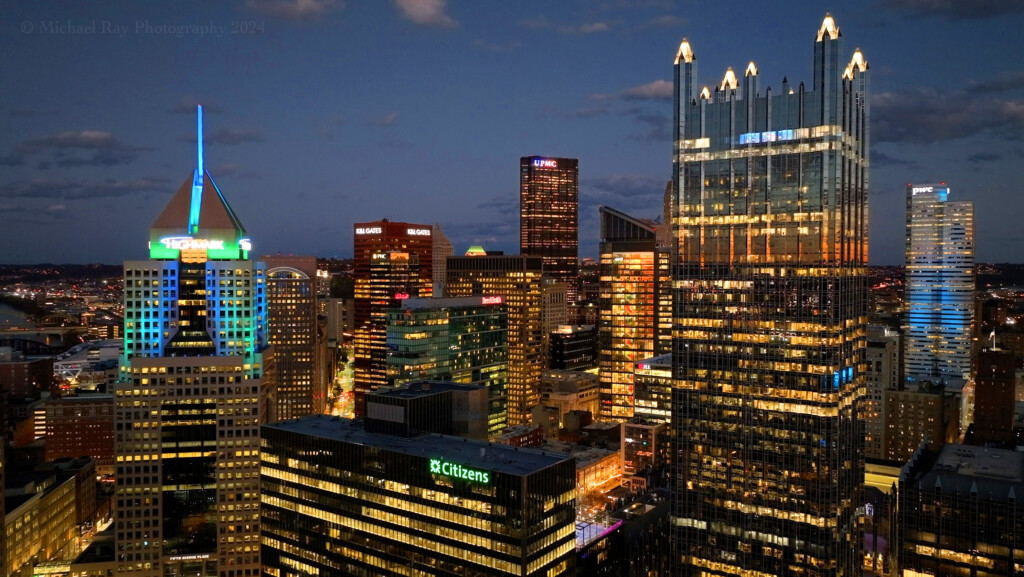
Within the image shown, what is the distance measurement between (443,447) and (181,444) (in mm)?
70256

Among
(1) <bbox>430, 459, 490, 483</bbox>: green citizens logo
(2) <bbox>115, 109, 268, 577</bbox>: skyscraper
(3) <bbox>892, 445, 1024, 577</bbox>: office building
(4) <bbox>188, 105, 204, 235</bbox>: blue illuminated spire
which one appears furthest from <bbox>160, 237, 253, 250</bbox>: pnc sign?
(3) <bbox>892, 445, 1024, 577</bbox>: office building

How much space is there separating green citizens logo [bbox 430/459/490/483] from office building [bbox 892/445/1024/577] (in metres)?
76.6

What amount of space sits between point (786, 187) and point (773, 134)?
30.4ft

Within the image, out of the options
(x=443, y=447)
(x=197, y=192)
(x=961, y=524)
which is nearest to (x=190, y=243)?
(x=197, y=192)

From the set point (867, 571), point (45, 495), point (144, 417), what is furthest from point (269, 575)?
point (867, 571)

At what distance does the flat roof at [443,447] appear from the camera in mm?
108688

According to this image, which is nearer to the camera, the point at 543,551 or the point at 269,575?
the point at 543,551

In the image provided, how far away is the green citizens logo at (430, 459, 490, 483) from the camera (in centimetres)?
10600

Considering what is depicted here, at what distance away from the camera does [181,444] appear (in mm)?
154875

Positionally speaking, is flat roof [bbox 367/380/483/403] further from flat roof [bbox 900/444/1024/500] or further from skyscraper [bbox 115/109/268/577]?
flat roof [bbox 900/444/1024/500]

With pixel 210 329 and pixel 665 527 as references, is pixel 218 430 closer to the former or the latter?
pixel 210 329

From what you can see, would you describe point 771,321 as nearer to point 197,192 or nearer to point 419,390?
point 419,390

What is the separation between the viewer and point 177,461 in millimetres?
154875

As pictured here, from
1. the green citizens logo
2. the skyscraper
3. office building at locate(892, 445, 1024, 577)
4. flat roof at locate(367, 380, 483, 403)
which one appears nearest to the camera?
the green citizens logo
